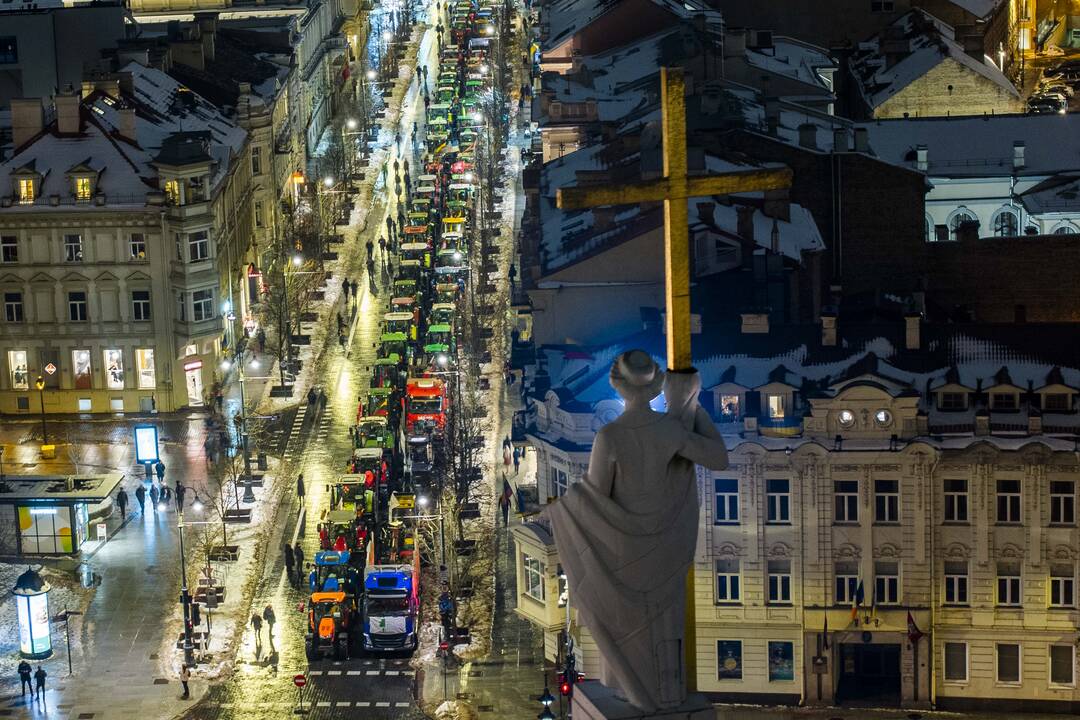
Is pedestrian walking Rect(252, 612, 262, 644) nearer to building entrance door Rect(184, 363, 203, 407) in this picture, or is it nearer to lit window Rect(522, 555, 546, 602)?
lit window Rect(522, 555, 546, 602)

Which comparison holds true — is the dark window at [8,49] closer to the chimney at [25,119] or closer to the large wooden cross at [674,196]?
the chimney at [25,119]

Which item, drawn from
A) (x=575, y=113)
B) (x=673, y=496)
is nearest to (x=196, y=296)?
(x=575, y=113)

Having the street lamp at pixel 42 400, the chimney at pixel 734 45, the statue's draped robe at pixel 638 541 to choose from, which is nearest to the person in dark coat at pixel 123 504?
the street lamp at pixel 42 400

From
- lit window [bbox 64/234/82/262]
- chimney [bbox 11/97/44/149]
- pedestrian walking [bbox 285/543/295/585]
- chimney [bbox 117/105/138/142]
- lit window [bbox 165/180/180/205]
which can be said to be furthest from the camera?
chimney [bbox 117/105/138/142]

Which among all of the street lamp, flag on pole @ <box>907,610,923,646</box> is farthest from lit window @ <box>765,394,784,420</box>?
the street lamp

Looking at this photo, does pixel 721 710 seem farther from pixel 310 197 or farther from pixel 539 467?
pixel 310 197
